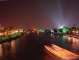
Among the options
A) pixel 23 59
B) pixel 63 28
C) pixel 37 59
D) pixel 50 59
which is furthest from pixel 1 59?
pixel 63 28

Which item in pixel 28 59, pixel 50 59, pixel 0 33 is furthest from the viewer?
pixel 0 33

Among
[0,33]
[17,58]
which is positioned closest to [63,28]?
[0,33]

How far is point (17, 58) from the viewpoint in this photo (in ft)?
86.7

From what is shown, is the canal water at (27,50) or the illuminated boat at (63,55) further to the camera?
the canal water at (27,50)

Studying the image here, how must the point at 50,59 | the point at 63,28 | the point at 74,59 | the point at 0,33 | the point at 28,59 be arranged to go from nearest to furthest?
the point at 74,59 → the point at 50,59 → the point at 28,59 → the point at 0,33 → the point at 63,28

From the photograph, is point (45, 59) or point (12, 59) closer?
point (45, 59)

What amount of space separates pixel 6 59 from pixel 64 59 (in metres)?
8.61

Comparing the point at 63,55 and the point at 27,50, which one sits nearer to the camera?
the point at 63,55

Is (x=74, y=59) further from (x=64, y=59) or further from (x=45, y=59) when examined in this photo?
(x=45, y=59)

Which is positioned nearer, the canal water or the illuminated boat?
the illuminated boat

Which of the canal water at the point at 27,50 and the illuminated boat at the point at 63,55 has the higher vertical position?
the illuminated boat at the point at 63,55

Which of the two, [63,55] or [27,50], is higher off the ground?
[63,55]

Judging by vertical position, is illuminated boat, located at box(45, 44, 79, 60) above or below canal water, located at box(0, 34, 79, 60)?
above

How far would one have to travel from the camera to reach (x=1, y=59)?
84.1 feet
